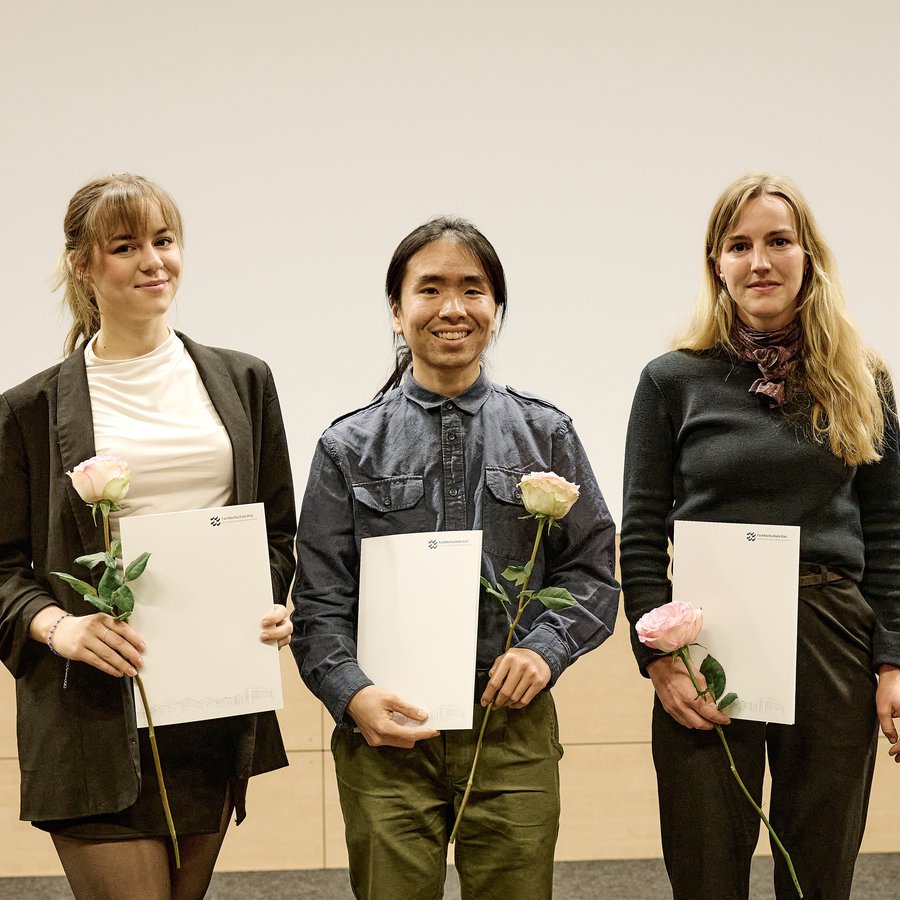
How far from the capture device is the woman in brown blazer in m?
1.68

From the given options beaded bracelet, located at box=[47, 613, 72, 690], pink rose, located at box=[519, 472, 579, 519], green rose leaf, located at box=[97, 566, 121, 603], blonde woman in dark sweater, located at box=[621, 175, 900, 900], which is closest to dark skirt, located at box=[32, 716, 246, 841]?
beaded bracelet, located at box=[47, 613, 72, 690]

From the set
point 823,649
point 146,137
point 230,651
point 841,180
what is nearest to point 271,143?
point 146,137

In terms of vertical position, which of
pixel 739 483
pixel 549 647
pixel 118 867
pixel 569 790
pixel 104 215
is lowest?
pixel 569 790

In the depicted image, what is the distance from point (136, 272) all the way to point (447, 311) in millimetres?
510

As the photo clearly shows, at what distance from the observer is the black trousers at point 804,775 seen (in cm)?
176

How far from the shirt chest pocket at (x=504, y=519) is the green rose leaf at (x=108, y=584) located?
58cm

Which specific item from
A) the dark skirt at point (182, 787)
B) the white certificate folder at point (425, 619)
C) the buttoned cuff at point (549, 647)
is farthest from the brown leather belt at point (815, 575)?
the dark skirt at point (182, 787)

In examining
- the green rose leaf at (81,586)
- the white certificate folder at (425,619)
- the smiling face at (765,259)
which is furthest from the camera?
the smiling face at (765,259)

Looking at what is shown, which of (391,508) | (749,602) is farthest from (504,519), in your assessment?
(749,602)

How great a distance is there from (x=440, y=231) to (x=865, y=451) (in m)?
0.82

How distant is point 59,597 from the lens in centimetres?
171

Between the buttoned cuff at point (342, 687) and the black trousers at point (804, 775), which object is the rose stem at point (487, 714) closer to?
the buttoned cuff at point (342, 687)

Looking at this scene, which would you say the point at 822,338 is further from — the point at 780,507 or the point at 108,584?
the point at 108,584

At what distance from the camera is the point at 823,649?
1781 millimetres
